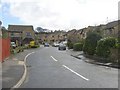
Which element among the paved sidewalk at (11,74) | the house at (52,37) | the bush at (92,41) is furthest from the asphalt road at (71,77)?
the house at (52,37)

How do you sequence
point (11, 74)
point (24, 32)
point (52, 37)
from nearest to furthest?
point (11, 74) → point (24, 32) → point (52, 37)

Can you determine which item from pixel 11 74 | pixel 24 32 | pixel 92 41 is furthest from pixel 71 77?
pixel 24 32

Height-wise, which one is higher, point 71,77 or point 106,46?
point 106,46

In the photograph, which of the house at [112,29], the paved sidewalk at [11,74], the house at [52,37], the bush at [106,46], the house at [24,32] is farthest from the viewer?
the house at [52,37]

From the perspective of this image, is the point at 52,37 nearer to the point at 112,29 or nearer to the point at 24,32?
the point at 24,32

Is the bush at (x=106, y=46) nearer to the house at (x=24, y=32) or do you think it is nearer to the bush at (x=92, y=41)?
the bush at (x=92, y=41)

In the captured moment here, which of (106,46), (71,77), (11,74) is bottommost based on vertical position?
(71,77)

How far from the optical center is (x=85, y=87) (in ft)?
44.7

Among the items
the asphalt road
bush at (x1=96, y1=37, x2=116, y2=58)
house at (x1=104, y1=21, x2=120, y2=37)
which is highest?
house at (x1=104, y1=21, x2=120, y2=37)

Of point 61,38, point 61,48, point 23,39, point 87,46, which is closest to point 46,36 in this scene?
point 61,38

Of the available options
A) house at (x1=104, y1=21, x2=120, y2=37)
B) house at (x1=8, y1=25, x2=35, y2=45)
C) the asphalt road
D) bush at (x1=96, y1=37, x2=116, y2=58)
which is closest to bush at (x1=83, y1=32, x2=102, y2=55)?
bush at (x1=96, y1=37, x2=116, y2=58)

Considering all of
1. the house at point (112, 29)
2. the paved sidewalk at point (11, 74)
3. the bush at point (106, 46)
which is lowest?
the paved sidewalk at point (11, 74)

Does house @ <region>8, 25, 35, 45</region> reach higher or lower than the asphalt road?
higher

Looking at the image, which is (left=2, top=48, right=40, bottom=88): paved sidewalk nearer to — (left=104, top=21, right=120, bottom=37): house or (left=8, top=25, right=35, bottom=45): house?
(left=104, top=21, right=120, bottom=37): house
